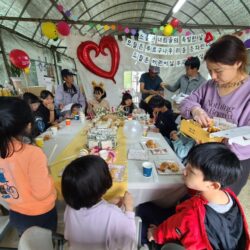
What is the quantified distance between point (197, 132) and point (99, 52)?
135 inches

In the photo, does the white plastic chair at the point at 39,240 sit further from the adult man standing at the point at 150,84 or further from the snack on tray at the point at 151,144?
the adult man standing at the point at 150,84

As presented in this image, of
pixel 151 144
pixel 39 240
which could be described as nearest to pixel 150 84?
pixel 151 144

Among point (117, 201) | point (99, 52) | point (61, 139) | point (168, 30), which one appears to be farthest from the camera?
point (99, 52)

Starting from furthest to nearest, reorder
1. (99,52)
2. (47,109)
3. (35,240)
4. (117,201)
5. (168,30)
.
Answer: (99,52) < (168,30) < (47,109) < (117,201) < (35,240)

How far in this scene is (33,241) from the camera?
0.70 metres

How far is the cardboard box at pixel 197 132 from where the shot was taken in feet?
3.39

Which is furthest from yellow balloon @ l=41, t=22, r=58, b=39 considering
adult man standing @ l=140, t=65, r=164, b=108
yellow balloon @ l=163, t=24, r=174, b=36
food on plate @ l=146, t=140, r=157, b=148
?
food on plate @ l=146, t=140, r=157, b=148

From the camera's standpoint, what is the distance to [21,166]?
38.0 inches

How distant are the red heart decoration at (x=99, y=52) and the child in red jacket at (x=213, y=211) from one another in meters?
→ 3.58

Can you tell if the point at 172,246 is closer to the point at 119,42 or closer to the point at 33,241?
the point at 33,241

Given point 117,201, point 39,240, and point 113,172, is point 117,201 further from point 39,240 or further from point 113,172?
point 39,240

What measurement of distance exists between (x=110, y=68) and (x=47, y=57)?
11.5 feet

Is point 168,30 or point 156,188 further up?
point 168,30

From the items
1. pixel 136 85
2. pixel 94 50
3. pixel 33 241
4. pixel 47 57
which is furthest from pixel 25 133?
pixel 47 57
